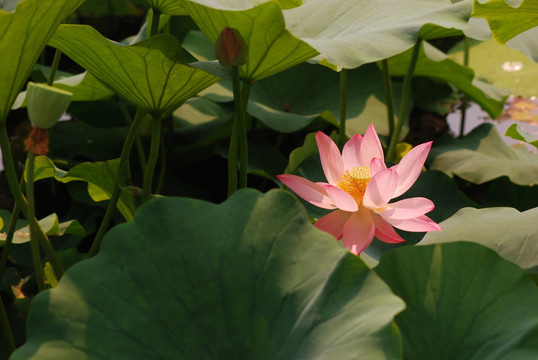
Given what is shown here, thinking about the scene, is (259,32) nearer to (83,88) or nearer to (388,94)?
(83,88)

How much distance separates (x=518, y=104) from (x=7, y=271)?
171cm

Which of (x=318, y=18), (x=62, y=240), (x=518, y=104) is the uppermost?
(x=318, y=18)

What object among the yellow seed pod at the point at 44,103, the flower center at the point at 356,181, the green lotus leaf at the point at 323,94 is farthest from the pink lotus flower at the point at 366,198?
the green lotus leaf at the point at 323,94

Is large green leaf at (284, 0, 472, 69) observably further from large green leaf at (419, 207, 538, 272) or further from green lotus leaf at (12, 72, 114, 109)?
green lotus leaf at (12, 72, 114, 109)

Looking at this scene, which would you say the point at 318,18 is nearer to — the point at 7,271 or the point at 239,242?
the point at 239,242

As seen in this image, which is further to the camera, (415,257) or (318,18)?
(318,18)

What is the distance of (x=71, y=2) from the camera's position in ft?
2.48

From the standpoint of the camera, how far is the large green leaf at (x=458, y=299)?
69cm

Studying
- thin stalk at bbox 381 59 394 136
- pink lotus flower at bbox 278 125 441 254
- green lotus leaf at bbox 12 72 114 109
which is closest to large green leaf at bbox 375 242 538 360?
pink lotus flower at bbox 278 125 441 254

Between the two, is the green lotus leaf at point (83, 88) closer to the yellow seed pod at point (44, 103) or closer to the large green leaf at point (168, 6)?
the large green leaf at point (168, 6)

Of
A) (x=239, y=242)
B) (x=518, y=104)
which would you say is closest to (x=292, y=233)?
(x=239, y=242)

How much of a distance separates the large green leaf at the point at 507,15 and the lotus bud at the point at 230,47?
0.43 meters

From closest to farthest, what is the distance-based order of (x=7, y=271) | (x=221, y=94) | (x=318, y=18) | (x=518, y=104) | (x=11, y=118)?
(x=318, y=18) < (x=7, y=271) < (x=221, y=94) < (x=11, y=118) < (x=518, y=104)

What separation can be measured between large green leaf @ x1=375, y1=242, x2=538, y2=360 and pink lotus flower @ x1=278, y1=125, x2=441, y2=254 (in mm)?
69
